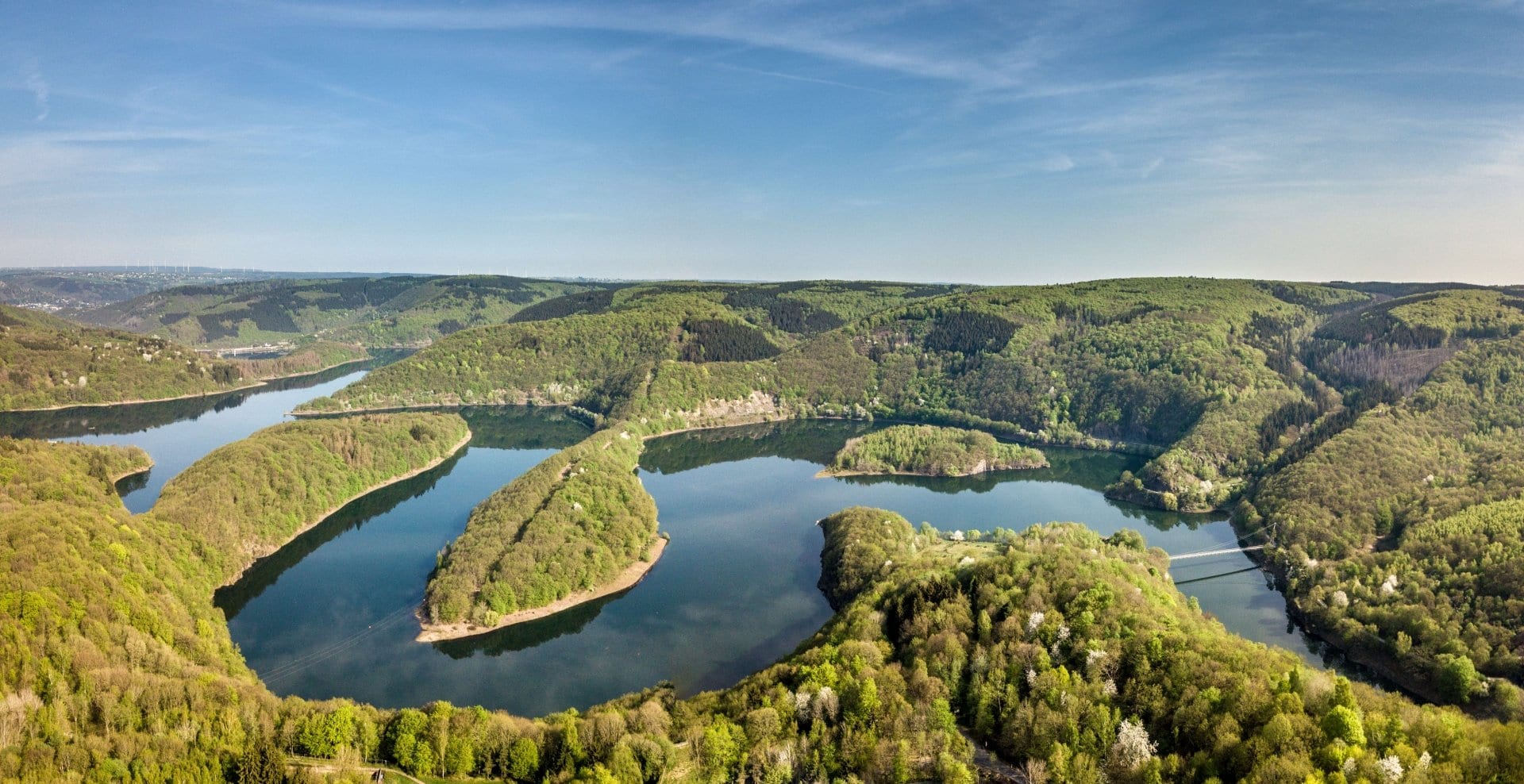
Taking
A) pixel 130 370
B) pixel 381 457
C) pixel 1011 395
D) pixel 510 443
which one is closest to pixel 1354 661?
pixel 1011 395

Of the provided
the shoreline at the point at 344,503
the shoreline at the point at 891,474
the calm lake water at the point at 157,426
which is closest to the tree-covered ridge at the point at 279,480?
the shoreline at the point at 344,503

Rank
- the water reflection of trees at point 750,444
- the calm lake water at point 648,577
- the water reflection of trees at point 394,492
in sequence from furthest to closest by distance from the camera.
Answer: the water reflection of trees at point 750,444 → the water reflection of trees at point 394,492 → the calm lake water at point 648,577

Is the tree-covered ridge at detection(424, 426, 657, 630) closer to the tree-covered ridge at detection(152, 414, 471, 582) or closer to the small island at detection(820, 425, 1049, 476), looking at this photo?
the tree-covered ridge at detection(152, 414, 471, 582)

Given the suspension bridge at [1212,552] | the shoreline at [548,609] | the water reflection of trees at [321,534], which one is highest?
the suspension bridge at [1212,552]

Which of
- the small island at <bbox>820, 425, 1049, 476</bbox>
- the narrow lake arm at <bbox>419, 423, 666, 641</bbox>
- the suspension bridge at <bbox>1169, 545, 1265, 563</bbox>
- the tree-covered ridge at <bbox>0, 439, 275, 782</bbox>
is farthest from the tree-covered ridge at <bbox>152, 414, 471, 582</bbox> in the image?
the suspension bridge at <bbox>1169, 545, 1265, 563</bbox>

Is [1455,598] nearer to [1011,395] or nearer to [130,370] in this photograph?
[1011,395]

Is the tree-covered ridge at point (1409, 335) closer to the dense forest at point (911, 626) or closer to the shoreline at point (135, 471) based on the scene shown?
the dense forest at point (911, 626)
